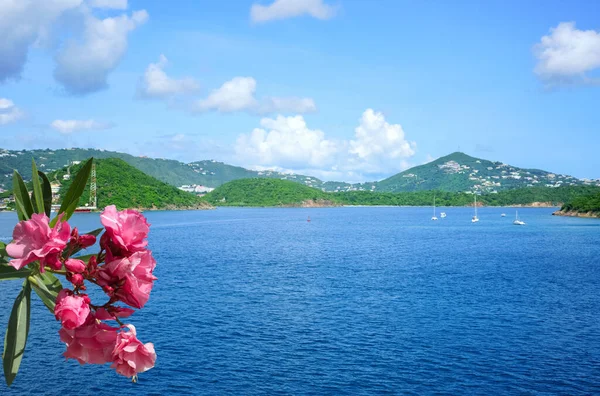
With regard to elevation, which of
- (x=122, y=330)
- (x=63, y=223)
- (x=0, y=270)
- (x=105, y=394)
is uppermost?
(x=63, y=223)

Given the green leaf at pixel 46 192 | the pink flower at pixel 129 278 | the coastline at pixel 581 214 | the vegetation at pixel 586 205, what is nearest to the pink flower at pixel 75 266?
the pink flower at pixel 129 278

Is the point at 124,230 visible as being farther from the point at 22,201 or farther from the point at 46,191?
the point at 46,191

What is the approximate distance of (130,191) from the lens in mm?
145750

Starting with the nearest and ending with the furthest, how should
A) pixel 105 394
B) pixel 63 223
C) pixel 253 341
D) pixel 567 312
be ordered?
pixel 63 223, pixel 105 394, pixel 253 341, pixel 567 312

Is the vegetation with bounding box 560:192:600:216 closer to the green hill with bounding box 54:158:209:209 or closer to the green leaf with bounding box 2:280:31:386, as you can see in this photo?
the green hill with bounding box 54:158:209:209

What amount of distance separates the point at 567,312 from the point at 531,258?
24931 millimetres

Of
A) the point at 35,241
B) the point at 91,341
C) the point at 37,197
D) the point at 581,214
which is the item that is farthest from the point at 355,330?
the point at 581,214

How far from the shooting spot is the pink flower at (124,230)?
1.39m

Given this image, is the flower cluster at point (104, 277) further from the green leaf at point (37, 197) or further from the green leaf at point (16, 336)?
the green leaf at point (37, 197)

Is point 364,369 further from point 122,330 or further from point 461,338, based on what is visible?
point 122,330

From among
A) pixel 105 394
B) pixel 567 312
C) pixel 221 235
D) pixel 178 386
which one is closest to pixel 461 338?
pixel 567 312

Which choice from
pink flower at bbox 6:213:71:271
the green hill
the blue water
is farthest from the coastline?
pink flower at bbox 6:213:71:271

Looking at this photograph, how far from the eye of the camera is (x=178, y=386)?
1828cm

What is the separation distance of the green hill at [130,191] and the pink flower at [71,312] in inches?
5143
